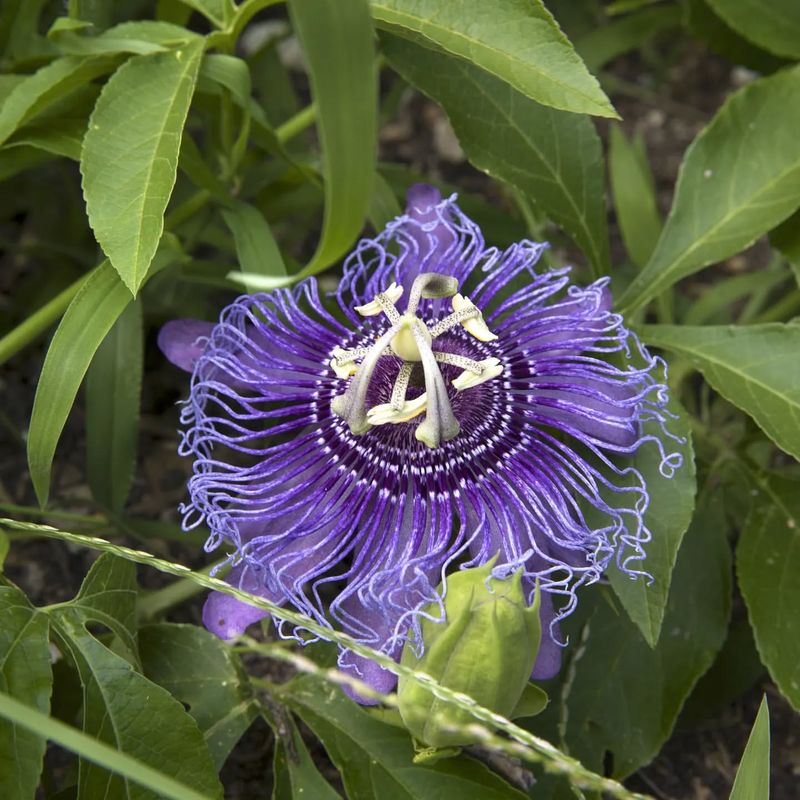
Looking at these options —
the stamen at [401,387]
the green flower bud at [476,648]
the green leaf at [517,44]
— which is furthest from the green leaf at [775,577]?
the green leaf at [517,44]

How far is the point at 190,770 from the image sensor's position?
136 cm

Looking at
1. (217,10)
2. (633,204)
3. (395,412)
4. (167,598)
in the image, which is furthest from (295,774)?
(633,204)

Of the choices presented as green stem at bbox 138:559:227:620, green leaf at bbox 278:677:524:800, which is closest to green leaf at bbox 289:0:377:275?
green leaf at bbox 278:677:524:800

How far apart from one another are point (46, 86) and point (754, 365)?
1.02m

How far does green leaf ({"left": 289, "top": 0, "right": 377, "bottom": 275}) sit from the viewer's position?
0.99 meters

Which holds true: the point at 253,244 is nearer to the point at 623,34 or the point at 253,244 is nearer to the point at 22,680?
the point at 22,680

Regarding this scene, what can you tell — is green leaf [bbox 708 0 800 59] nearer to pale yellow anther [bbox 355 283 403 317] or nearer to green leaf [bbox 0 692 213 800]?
pale yellow anther [bbox 355 283 403 317]

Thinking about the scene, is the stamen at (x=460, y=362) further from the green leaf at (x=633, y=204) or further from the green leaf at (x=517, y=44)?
the green leaf at (x=633, y=204)

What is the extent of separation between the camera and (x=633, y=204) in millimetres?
2080

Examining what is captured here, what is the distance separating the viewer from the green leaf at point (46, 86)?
151 centimetres

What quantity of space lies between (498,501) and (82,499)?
95 cm

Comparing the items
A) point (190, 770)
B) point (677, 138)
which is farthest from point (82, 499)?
point (677, 138)

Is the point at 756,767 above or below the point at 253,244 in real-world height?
below

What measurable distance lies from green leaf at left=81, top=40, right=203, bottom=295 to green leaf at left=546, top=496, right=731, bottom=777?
33.5 inches
